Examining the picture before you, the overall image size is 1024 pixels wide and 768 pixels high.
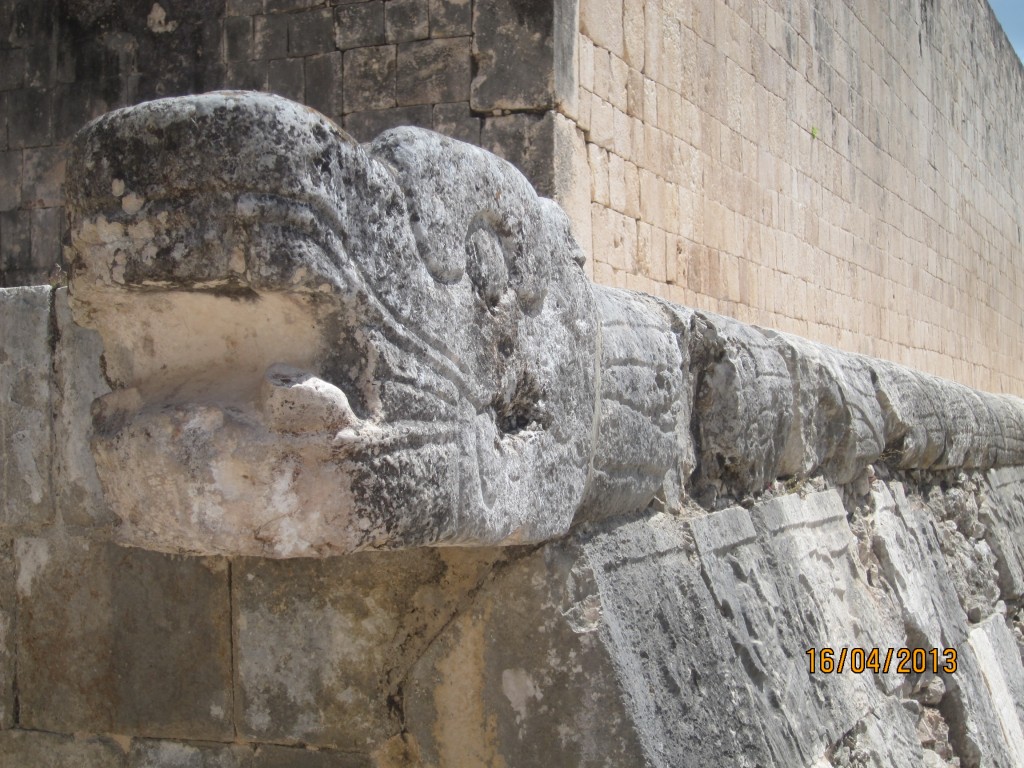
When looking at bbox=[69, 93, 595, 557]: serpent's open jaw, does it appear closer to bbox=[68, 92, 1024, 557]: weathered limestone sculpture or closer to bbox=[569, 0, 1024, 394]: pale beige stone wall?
bbox=[68, 92, 1024, 557]: weathered limestone sculpture

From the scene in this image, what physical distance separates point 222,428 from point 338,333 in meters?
0.18

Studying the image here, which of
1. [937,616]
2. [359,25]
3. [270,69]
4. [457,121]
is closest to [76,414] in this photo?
[937,616]

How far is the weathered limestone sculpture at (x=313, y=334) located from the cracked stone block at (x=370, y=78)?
5956 mm

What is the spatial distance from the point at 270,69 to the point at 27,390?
6334 millimetres

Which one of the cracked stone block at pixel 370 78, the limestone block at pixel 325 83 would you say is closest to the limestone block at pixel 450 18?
the cracked stone block at pixel 370 78

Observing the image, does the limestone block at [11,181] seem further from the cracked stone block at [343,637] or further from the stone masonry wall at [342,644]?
the cracked stone block at [343,637]

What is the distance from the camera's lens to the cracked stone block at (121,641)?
209 cm

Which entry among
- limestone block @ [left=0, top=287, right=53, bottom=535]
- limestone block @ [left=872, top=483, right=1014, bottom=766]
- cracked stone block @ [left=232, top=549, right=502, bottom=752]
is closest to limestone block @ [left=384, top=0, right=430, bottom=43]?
limestone block @ [left=872, top=483, right=1014, bottom=766]

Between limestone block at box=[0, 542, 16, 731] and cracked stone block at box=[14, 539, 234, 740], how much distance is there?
0.02 meters

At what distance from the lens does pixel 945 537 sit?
460 centimetres

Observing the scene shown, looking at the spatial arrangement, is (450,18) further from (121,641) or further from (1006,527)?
A: (121,641)
